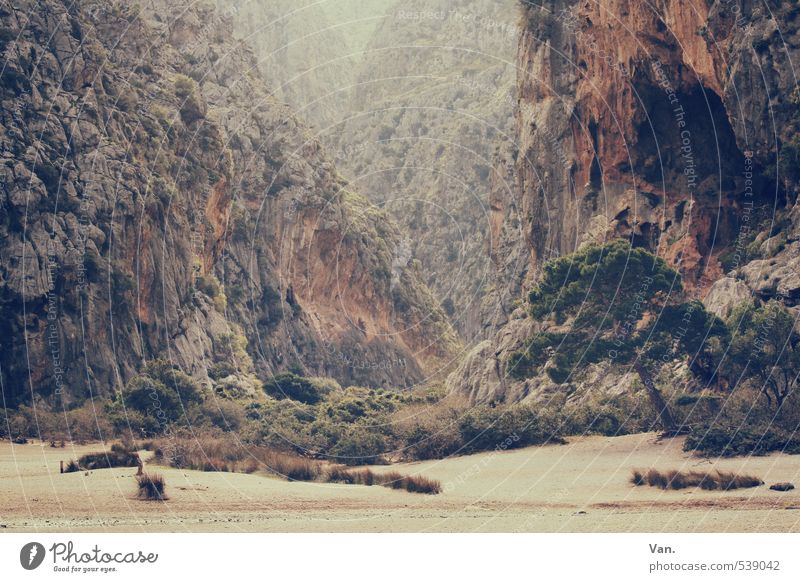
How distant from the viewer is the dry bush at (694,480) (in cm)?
3934

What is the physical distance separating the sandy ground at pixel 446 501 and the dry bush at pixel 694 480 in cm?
53

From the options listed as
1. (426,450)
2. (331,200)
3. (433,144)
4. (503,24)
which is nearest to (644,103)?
(426,450)

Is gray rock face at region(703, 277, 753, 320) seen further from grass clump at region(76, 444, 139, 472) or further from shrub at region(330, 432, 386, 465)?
grass clump at region(76, 444, 139, 472)

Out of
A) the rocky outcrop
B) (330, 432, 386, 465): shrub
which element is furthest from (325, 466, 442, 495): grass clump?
the rocky outcrop

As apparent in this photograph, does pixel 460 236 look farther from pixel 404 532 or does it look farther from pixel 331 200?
pixel 404 532

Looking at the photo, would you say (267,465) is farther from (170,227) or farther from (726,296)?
(170,227)

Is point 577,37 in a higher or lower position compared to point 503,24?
lower

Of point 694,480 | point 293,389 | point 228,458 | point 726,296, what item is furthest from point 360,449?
point 293,389

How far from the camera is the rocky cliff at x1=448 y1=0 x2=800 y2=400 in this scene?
56719 mm

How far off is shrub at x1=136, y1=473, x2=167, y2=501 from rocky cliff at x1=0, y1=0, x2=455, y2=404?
824 inches

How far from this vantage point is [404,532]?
35.2 m

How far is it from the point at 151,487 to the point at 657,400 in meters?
22.6

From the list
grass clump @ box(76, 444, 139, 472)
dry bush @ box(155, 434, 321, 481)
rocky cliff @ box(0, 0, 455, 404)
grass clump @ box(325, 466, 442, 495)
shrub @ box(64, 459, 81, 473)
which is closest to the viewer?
grass clump @ box(325, 466, 442, 495)

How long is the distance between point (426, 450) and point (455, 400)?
13.2 m
